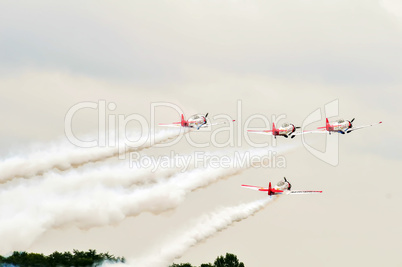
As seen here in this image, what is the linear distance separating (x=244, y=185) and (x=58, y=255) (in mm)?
42050

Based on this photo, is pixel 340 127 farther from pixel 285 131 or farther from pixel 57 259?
pixel 57 259

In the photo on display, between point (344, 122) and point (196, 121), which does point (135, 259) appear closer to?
point (196, 121)

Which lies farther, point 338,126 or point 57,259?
point 57,259

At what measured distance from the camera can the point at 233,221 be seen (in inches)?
6024

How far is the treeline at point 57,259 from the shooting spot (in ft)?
578

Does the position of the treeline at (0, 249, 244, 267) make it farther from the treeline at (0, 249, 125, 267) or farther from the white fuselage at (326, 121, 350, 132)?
the white fuselage at (326, 121, 350, 132)

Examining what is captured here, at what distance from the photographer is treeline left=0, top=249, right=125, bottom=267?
176238 millimetres

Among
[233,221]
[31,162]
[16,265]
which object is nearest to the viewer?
[31,162]

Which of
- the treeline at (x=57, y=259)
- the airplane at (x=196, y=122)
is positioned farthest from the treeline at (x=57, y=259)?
the airplane at (x=196, y=122)

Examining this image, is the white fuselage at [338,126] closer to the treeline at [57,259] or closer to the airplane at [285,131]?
the airplane at [285,131]

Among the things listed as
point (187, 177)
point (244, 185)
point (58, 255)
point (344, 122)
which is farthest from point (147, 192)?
point (58, 255)

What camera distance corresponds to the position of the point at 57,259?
185375 mm

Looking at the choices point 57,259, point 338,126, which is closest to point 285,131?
point 338,126

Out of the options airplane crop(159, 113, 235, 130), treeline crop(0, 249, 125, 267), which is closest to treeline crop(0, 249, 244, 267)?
treeline crop(0, 249, 125, 267)
